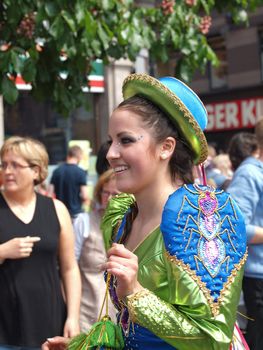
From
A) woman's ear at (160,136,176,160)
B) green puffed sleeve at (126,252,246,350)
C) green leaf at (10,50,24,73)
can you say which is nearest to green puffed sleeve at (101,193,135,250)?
woman's ear at (160,136,176,160)

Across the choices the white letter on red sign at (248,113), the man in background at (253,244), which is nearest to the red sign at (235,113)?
the white letter on red sign at (248,113)

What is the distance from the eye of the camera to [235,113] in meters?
20.2

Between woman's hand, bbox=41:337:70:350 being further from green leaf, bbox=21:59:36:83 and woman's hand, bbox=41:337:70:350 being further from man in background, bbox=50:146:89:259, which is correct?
man in background, bbox=50:146:89:259

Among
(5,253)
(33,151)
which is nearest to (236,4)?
(33,151)

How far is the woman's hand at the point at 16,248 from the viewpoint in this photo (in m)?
3.42

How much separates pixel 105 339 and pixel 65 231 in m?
1.73

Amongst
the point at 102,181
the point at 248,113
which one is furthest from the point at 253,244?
the point at 248,113

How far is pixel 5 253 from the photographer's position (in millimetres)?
3439

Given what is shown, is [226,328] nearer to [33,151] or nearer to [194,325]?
[194,325]

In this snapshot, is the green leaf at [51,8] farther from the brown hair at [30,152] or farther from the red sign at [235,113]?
the red sign at [235,113]

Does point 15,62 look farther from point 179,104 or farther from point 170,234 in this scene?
point 170,234

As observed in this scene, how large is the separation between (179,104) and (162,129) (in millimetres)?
92

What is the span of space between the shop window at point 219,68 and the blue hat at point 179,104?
19.3 meters

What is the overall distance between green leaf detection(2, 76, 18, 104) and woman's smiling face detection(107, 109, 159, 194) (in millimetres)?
3067
